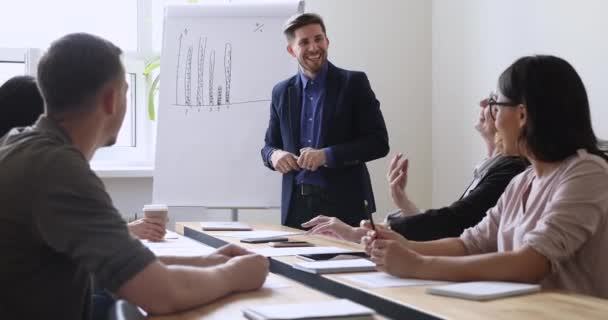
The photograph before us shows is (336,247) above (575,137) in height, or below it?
below

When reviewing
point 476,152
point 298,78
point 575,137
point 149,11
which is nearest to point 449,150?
point 476,152

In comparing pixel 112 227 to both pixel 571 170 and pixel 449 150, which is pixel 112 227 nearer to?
pixel 571 170

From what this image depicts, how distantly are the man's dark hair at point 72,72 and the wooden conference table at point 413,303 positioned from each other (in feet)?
1.52

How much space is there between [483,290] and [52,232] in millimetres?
889

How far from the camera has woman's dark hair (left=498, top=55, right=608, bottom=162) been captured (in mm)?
1860

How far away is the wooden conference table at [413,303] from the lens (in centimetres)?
143

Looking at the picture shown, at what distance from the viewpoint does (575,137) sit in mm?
1869

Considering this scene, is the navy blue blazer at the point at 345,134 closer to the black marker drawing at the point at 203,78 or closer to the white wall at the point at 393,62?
the black marker drawing at the point at 203,78

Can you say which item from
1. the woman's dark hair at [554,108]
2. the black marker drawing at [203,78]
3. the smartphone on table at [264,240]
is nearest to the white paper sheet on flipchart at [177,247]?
the smartphone on table at [264,240]

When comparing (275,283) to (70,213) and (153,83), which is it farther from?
(153,83)

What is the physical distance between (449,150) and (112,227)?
12.8 feet

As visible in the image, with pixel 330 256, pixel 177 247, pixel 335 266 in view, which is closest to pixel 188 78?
pixel 177 247

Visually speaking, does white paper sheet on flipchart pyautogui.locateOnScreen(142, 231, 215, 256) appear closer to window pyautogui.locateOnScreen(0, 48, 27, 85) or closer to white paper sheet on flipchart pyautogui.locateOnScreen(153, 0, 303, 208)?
white paper sheet on flipchart pyautogui.locateOnScreen(153, 0, 303, 208)

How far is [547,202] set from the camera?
1.87m
